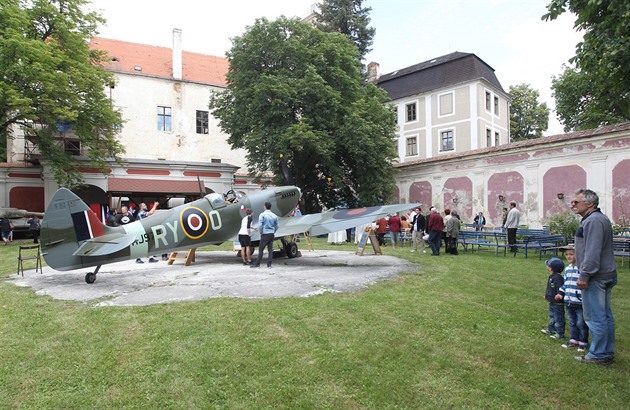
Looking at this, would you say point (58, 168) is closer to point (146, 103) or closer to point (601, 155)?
point (146, 103)

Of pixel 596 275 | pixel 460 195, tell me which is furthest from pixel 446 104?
pixel 596 275

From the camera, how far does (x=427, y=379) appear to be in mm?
4281

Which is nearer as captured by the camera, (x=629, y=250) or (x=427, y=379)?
(x=427, y=379)

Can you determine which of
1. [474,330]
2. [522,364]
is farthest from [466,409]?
[474,330]

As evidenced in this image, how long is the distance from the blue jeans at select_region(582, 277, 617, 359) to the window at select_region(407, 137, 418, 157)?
41228 millimetres

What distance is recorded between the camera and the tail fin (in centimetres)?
916

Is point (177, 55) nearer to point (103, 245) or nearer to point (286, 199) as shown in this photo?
point (286, 199)

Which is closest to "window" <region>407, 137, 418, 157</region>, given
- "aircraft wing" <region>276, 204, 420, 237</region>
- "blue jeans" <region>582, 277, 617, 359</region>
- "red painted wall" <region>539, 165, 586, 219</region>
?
"red painted wall" <region>539, 165, 586, 219</region>

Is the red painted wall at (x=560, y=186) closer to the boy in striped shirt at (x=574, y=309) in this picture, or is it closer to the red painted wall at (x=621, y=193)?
the red painted wall at (x=621, y=193)

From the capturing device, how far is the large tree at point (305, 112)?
2588cm

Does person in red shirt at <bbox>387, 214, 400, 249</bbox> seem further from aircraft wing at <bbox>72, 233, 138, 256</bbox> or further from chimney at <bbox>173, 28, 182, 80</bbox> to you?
chimney at <bbox>173, 28, 182, 80</bbox>

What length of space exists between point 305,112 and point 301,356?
77.3ft

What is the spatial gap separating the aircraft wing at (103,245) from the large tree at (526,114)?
50045mm

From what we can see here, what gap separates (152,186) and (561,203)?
27.9m
